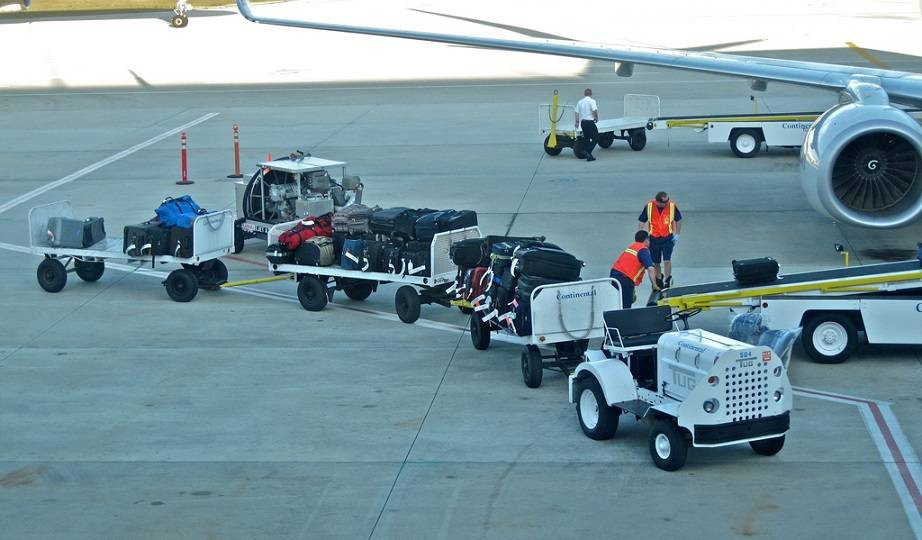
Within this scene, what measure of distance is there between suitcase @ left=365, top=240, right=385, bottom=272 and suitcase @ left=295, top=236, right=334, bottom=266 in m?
0.85

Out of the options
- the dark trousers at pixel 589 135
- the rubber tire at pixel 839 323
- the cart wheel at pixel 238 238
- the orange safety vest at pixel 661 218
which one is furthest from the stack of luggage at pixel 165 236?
the dark trousers at pixel 589 135

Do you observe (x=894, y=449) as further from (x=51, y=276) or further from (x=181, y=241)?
(x=51, y=276)

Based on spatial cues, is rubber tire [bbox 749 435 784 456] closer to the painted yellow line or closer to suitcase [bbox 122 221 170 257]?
suitcase [bbox 122 221 170 257]

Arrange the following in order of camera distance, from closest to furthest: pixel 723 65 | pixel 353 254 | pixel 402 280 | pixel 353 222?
pixel 402 280
pixel 353 254
pixel 353 222
pixel 723 65

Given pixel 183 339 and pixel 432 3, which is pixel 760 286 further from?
pixel 432 3

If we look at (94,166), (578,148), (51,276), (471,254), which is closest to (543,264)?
Result: (471,254)

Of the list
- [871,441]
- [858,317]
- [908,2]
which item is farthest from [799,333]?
[908,2]

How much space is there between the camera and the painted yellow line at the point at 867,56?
151 ft

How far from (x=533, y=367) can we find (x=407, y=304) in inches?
139

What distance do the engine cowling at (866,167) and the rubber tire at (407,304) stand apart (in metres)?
6.58

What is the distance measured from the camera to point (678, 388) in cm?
1215

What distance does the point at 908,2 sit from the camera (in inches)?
2928

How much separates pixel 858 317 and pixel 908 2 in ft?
215

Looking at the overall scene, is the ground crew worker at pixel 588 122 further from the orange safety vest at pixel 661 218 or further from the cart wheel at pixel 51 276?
the cart wheel at pixel 51 276
